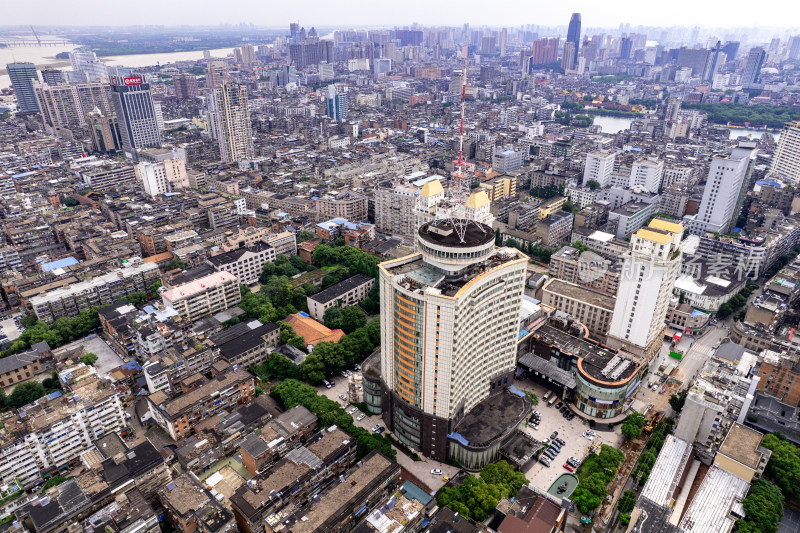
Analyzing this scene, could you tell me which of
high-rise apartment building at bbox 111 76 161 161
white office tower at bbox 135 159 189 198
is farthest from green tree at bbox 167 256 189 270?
high-rise apartment building at bbox 111 76 161 161

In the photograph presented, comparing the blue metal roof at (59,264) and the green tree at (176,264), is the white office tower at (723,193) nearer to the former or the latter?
the green tree at (176,264)

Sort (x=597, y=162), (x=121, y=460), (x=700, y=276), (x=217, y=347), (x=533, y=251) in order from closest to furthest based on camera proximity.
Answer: (x=121, y=460), (x=217, y=347), (x=700, y=276), (x=533, y=251), (x=597, y=162)

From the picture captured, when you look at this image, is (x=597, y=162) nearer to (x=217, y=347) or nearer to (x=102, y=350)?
(x=217, y=347)

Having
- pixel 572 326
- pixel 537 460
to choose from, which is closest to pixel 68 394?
pixel 537 460

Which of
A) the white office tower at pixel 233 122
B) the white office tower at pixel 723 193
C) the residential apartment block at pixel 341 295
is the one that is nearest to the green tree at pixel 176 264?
the residential apartment block at pixel 341 295

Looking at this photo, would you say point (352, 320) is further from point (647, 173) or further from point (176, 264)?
point (647, 173)

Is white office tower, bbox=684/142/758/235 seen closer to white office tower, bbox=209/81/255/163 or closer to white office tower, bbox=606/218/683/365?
white office tower, bbox=606/218/683/365

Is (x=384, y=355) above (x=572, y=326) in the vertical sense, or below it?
above
